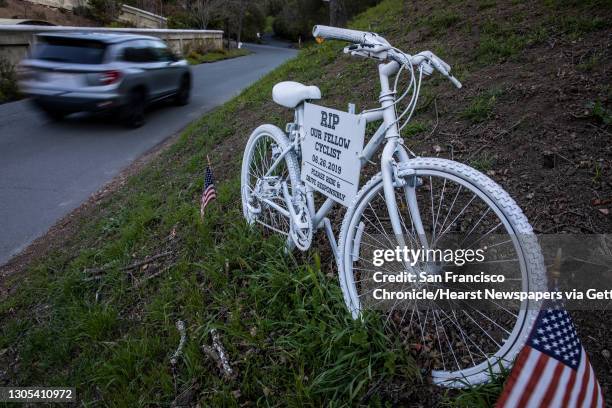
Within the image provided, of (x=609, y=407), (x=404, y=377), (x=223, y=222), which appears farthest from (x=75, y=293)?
(x=609, y=407)

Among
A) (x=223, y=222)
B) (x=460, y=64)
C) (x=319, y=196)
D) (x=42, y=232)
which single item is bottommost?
(x=42, y=232)

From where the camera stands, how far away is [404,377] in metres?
1.99

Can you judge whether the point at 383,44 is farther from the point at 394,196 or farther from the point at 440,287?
the point at 440,287

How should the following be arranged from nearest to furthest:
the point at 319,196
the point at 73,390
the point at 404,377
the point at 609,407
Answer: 1. the point at 609,407
2. the point at 404,377
3. the point at 73,390
4. the point at 319,196

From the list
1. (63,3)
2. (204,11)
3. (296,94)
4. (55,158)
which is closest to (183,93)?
(55,158)

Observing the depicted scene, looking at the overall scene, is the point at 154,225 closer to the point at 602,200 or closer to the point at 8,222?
the point at 8,222

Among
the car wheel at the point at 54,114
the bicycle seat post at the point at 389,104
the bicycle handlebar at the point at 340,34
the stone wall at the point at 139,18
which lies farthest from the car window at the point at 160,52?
the stone wall at the point at 139,18

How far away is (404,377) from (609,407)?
2.77 feet

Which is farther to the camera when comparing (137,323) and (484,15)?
(484,15)

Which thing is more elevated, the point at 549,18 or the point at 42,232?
the point at 549,18

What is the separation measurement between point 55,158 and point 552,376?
738cm

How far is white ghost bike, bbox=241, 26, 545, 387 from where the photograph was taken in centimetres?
164

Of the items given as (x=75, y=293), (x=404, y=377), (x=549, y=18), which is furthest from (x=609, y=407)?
(x=549, y=18)

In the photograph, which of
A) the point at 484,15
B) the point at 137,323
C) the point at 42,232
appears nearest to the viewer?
the point at 137,323
